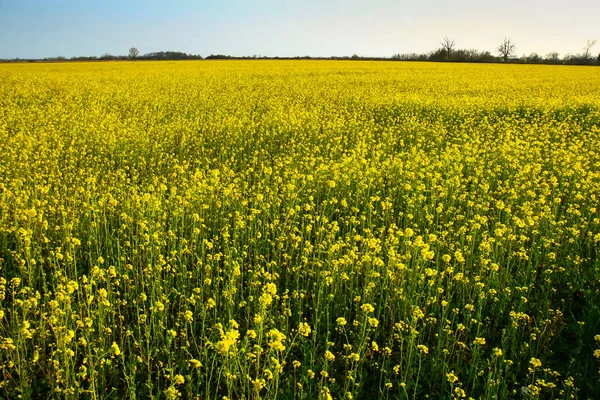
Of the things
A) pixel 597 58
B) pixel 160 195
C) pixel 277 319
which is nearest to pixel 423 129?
pixel 160 195

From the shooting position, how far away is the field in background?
3.25 m

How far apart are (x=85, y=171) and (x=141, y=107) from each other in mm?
7487

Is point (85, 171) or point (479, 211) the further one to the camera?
point (85, 171)

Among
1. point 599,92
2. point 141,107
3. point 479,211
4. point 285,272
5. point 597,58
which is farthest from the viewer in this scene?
point 597,58

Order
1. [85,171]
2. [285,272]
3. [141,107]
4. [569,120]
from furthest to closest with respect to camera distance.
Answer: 1. [141,107]
2. [569,120]
3. [85,171]
4. [285,272]

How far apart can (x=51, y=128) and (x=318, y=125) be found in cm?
615

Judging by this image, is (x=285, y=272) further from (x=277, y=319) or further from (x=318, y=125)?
(x=318, y=125)

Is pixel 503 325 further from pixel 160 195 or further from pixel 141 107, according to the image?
pixel 141 107

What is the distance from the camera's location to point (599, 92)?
20.7 m

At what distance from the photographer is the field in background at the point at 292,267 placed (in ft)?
10.7

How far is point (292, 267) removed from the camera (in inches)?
181

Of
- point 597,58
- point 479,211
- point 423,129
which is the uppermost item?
point 597,58

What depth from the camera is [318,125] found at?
11.5 metres

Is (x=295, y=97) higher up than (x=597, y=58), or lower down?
lower down
